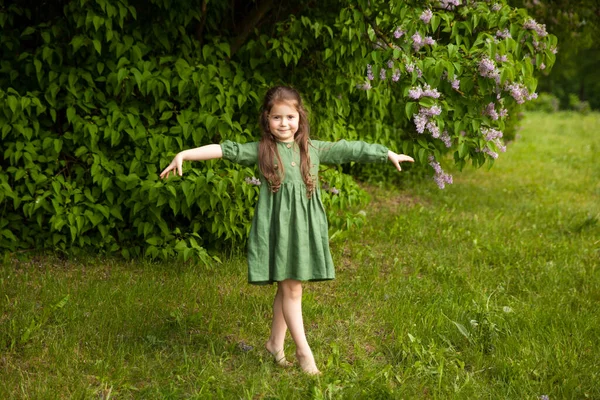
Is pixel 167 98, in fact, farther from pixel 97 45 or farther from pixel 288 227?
pixel 288 227

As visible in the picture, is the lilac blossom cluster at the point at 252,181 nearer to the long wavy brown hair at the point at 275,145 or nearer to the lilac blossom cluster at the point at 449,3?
the long wavy brown hair at the point at 275,145

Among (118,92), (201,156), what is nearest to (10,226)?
(118,92)

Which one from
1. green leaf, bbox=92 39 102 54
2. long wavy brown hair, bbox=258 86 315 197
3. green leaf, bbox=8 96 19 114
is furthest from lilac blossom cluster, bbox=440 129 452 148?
green leaf, bbox=8 96 19 114

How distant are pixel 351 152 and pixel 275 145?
0.40 meters

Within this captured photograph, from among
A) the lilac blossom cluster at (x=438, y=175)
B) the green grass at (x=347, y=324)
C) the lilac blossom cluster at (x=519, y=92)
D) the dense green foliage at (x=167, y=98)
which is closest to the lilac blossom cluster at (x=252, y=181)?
the dense green foliage at (x=167, y=98)

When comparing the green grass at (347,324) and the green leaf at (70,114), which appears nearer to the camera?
the green grass at (347,324)

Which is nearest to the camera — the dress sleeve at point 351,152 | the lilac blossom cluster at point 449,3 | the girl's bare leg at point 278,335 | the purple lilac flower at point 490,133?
the dress sleeve at point 351,152

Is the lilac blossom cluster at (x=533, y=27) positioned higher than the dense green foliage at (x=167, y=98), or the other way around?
the lilac blossom cluster at (x=533, y=27)

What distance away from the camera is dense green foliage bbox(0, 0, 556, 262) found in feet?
13.9

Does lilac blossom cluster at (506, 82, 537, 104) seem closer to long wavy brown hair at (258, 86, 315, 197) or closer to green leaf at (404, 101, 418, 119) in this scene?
green leaf at (404, 101, 418, 119)

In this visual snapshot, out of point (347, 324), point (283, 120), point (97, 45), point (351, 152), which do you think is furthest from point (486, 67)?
point (97, 45)

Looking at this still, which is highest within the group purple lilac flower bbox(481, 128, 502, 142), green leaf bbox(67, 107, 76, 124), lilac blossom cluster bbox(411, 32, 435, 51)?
lilac blossom cluster bbox(411, 32, 435, 51)

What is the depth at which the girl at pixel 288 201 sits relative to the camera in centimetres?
326

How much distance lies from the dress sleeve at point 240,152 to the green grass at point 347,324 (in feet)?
3.54
